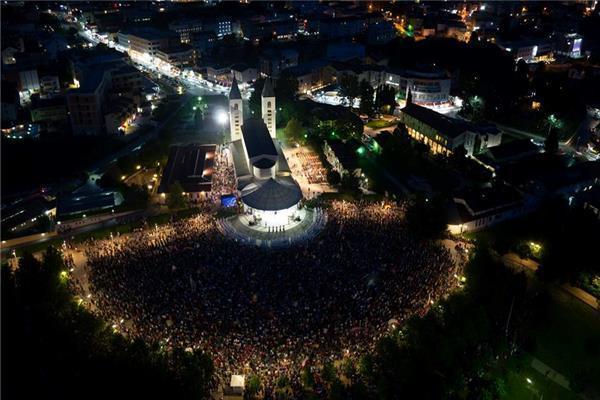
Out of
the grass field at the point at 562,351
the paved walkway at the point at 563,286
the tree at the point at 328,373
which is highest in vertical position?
the tree at the point at 328,373

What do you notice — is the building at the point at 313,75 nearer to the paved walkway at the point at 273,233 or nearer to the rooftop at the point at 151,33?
the rooftop at the point at 151,33

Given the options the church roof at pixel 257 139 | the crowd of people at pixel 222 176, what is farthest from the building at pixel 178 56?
the church roof at pixel 257 139

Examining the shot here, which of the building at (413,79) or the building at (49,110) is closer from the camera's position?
the building at (49,110)

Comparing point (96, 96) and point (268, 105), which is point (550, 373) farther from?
point (96, 96)

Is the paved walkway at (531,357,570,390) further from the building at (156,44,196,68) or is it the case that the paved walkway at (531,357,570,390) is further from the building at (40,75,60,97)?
the building at (156,44,196,68)

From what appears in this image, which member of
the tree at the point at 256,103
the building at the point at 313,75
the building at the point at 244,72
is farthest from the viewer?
the building at the point at 244,72

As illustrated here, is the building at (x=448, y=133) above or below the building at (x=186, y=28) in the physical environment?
below

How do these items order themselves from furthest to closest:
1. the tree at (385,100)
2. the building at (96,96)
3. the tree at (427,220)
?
the tree at (385,100) → the building at (96,96) → the tree at (427,220)
